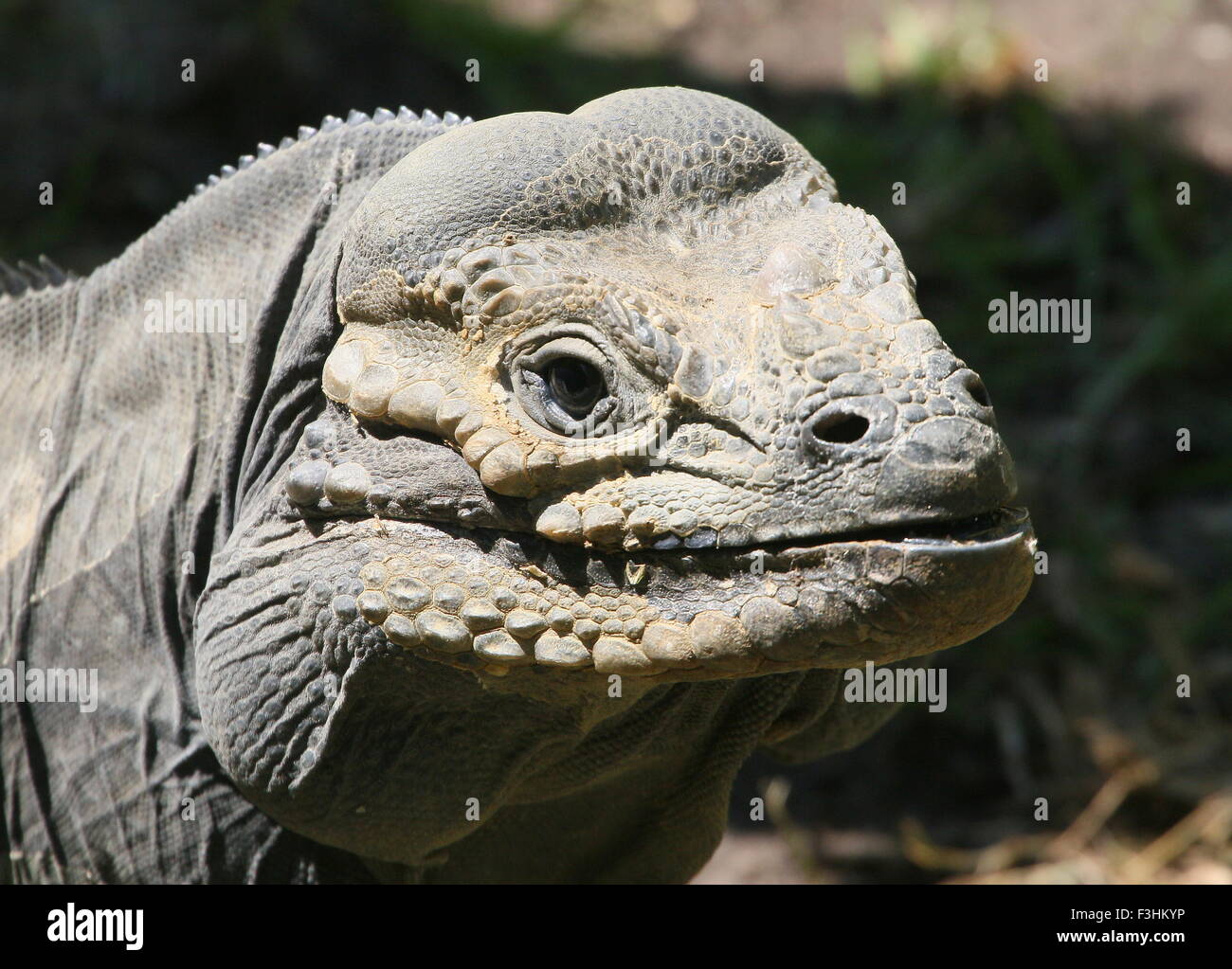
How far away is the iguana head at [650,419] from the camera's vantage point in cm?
270

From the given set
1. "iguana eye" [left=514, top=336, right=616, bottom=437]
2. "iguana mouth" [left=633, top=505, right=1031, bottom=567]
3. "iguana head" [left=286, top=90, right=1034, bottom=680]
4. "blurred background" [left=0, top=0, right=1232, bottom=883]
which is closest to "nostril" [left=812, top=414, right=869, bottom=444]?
"iguana head" [left=286, top=90, right=1034, bottom=680]

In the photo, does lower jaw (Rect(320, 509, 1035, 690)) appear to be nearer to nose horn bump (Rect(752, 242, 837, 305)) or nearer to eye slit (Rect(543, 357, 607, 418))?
eye slit (Rect(543, 357, 607, 418))

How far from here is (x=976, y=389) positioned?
9.09 feet

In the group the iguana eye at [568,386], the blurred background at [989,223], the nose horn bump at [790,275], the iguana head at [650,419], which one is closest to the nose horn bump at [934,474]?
the iguana head at [650,419]

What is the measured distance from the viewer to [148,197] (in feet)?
31.8

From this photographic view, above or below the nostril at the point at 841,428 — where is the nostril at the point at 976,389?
above

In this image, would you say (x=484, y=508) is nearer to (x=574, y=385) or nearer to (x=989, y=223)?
(x=574, y=385)

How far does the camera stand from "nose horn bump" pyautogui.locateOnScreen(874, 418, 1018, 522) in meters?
2.64

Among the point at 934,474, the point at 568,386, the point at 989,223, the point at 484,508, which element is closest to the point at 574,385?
the point at 568,386

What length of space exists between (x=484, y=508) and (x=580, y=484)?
0.21 metres

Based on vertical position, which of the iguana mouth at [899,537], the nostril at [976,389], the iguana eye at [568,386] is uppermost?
the iguana eye at [568,386]

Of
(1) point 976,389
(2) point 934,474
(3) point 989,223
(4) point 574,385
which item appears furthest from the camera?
(3) point 989,223

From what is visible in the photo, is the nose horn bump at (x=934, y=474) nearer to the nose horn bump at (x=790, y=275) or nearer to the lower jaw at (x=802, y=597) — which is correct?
the lower jaw at (x=802, y=597)
